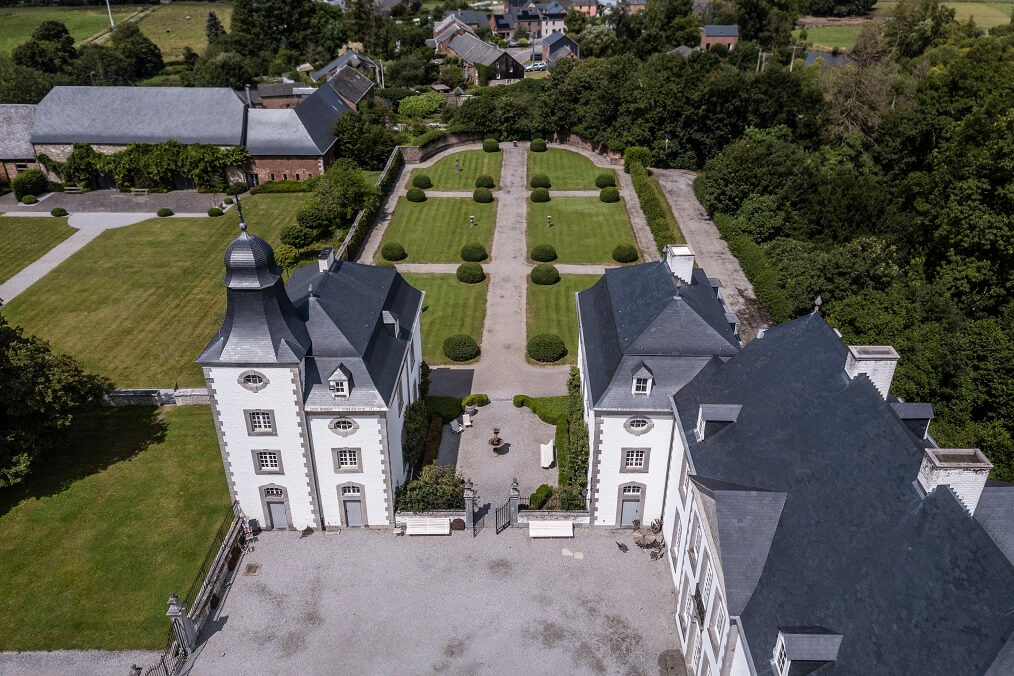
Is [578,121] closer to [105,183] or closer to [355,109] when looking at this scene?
[355,109]

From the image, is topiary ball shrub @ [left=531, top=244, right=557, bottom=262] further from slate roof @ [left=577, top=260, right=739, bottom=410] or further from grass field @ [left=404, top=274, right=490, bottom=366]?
slate roof @ [left=577, top=260, right=739, bottom=410]

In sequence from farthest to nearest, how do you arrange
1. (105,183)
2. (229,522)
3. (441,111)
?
1. (441,111)
2. (105,183)
3. (229,522)

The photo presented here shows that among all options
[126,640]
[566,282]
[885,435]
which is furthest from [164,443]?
[885,435]

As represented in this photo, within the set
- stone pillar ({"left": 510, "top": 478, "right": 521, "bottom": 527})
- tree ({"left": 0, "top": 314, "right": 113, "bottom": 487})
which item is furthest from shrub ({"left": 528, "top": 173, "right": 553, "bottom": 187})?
tree ({"left": 0, "top": 314, "right": 113, "bottom": 487})

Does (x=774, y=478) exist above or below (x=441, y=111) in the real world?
above

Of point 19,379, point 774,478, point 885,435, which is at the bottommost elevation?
point 19,379

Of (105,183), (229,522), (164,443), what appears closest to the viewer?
(229,522)
